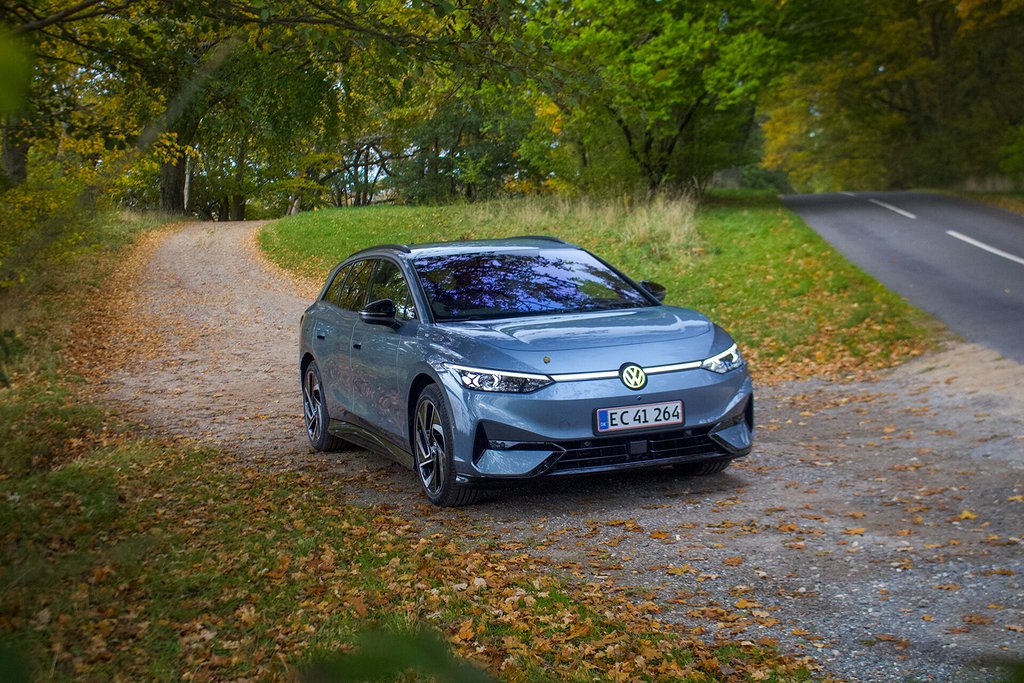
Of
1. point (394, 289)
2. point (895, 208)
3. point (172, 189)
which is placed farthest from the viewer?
point (172, 189)

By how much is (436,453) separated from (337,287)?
2.79 metres

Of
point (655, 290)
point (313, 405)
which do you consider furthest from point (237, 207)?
point (655, 290)

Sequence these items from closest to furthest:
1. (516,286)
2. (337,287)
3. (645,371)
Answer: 1. (645,371)
2. (516,286)
3. (337,287)

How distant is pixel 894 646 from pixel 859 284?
44.8 ft

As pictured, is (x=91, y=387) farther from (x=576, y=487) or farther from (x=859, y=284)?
(x=859, y=284)

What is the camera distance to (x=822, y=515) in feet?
23.0

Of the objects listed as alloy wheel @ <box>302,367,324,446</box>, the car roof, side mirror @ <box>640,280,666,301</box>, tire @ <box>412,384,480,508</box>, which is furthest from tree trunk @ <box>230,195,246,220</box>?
tire @ <box>412,384,480,508</box>

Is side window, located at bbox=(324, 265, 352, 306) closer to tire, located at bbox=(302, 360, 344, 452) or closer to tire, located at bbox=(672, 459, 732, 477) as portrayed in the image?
tire, located at bbox=(302, 360, 344, 452)

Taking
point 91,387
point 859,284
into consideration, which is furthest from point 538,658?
point 859,284

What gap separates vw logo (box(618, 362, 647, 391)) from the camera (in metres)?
6.97

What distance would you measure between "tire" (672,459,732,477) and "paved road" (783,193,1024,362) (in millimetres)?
6051

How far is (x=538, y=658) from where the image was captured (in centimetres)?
440

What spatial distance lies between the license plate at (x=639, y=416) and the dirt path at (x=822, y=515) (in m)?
0.61

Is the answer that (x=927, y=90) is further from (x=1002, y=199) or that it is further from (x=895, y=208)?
(x=895, y=208)
